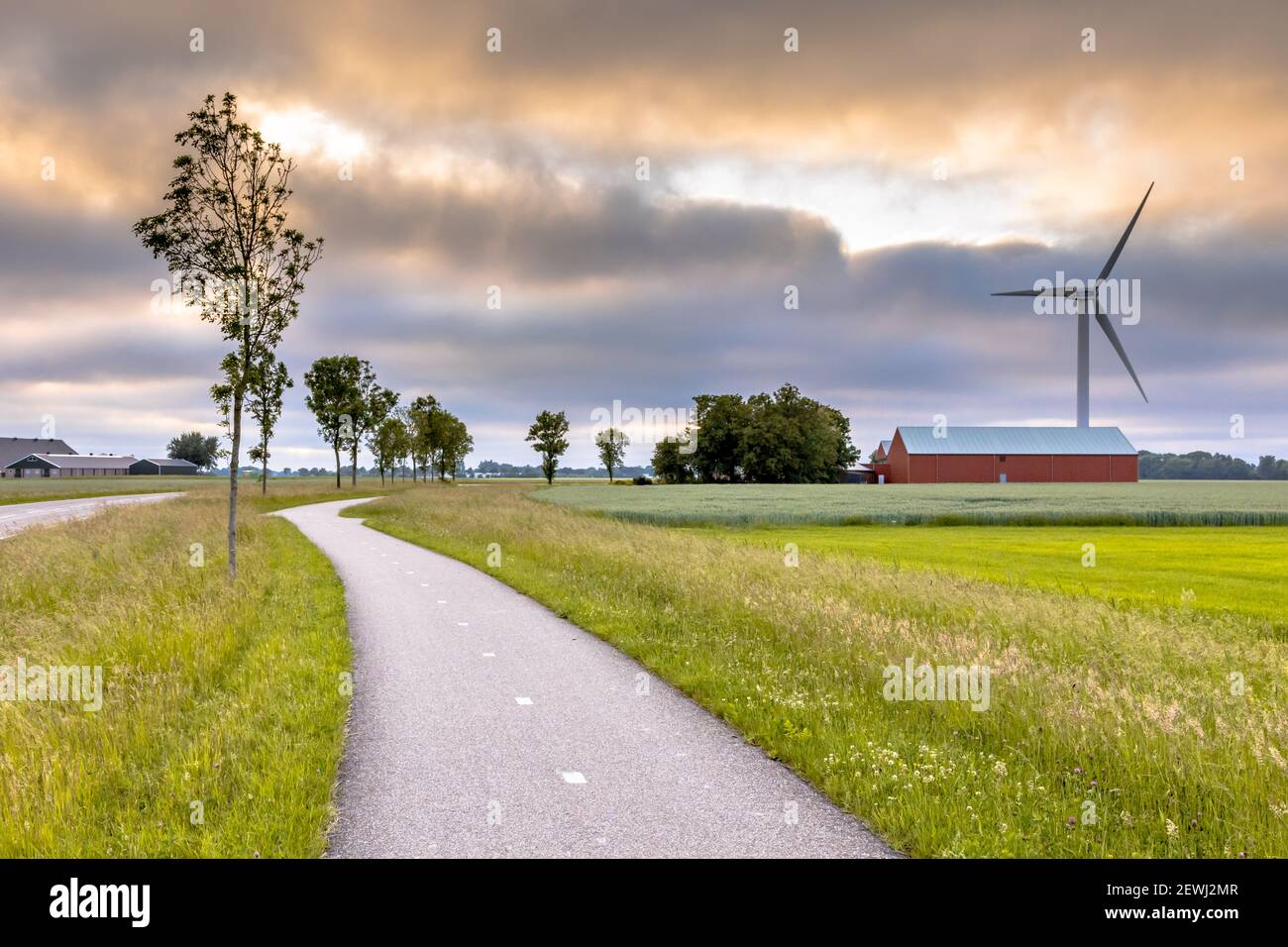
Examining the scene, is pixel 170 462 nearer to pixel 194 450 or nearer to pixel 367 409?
pixel 194 450

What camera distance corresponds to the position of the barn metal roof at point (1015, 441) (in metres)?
103

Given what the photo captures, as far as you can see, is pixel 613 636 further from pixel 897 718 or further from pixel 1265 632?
pixel 1265 632

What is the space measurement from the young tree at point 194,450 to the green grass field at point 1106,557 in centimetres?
20456

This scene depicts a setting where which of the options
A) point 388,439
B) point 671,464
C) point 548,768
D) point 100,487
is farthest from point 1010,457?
point 100,487

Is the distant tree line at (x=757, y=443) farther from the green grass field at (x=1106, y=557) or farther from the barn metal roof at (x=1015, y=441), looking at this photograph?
the green grass field at (x=1106, y=557)

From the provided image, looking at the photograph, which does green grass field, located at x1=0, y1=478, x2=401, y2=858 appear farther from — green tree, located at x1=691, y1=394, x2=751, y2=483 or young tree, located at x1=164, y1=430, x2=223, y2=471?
young tree, located at x1=164, y1=430, x2=223, y2=471

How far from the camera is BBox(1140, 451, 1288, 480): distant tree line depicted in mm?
172875

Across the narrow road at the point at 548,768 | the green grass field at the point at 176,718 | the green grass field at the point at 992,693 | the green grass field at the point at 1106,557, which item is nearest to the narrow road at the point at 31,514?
the green grass field at the point at 176,718

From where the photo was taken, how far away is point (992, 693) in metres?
6.92

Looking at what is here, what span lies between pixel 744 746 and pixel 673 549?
12.1m
